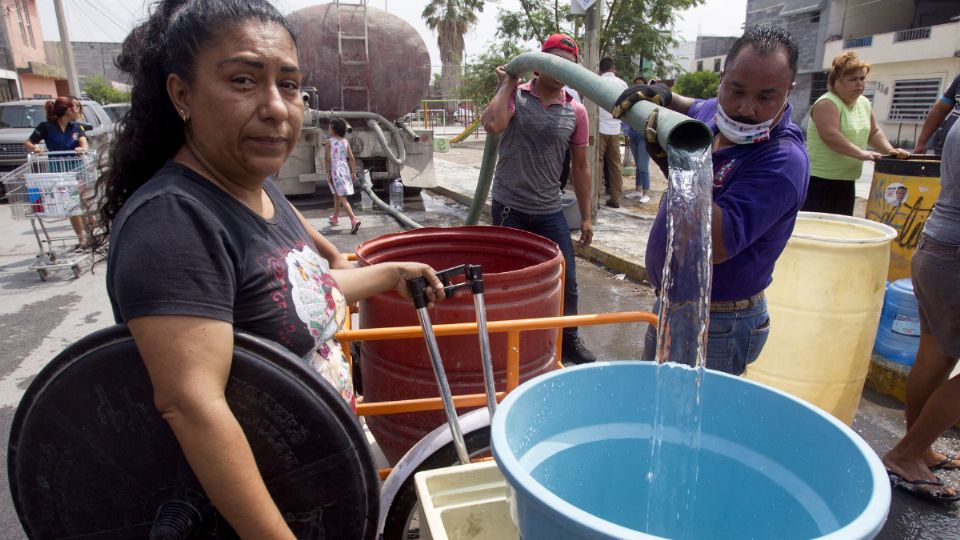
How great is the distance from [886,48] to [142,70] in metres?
33.6

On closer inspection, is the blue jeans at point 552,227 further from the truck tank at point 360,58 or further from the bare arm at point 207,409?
the truck tank at point 360,58

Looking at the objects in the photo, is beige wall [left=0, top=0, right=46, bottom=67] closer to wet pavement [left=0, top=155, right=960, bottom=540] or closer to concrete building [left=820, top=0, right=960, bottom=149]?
wet pavement [left=0, top=155, right=960, bottom=540]

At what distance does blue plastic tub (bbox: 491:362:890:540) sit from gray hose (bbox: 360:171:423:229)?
258 inches

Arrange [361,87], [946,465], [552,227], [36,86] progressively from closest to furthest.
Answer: [946,465] → [552,227] → [361,87] → [36,86]

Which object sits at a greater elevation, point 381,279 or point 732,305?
point 381,279

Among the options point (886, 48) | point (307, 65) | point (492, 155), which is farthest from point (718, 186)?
point (886, 48)

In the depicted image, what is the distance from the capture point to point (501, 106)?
3.55m

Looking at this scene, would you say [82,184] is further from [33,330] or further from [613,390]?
[613,390]

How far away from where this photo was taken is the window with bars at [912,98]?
25128 millimetres

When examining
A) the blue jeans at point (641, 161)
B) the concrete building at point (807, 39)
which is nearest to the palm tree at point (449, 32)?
the concrete building at point (807, 39)

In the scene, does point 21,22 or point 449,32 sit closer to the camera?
point 21,22

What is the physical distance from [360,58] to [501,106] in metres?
6.52

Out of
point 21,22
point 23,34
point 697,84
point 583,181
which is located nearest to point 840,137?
point 583,181

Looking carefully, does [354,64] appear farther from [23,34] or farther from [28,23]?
[28,23]
